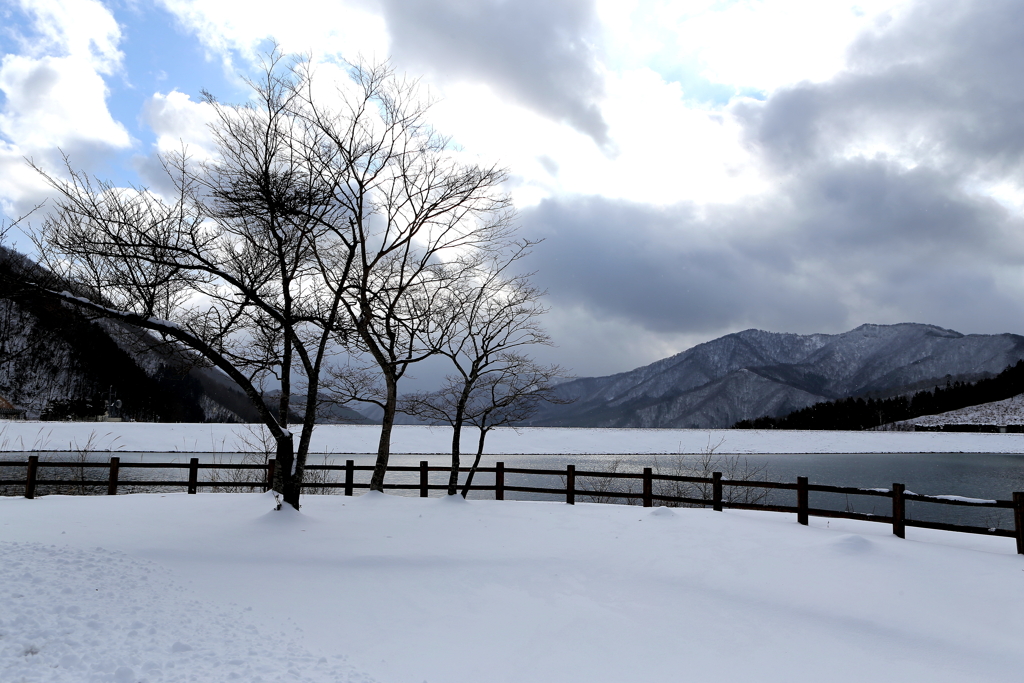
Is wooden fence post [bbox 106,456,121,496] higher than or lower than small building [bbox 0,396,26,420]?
higher

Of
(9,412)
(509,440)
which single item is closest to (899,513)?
(509,440)

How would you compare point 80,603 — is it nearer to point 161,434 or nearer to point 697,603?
point 697,603

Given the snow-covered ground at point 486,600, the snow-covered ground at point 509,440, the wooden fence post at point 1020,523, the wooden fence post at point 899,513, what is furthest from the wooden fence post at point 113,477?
the snow-covered ground at point 509,440

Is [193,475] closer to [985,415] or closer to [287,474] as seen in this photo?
[287,474]

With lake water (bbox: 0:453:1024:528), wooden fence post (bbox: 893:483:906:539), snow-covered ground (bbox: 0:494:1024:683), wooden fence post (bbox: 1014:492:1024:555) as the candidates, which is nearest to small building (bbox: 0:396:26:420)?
lake water (bbox: 0:453:1024:528)

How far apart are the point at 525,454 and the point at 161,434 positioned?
32.8 metres

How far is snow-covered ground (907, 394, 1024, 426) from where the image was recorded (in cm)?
11756

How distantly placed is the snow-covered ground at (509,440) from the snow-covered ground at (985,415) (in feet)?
192

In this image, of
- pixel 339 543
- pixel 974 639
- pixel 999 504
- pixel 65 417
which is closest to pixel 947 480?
Result: pixel 999 504

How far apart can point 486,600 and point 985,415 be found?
155247 mm

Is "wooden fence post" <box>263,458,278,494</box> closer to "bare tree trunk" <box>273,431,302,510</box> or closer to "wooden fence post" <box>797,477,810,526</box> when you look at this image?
"bare tree trunk" <box>273,431,302,510</box>

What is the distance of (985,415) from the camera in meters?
122

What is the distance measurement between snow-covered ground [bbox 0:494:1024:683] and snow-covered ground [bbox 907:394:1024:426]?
134 meters

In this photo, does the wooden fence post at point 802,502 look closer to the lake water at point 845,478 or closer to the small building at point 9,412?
the lake water at point 845,478
